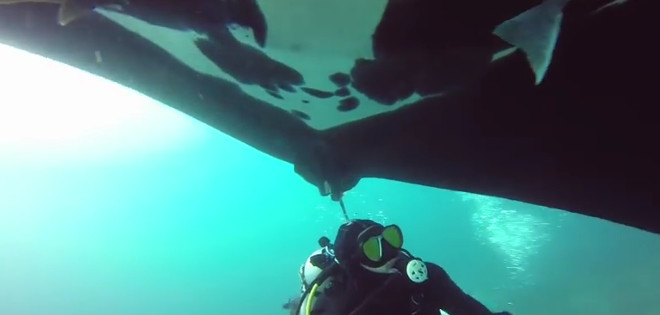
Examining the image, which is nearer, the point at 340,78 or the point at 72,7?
the point at 72,7

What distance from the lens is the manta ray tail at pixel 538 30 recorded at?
7.22 ft

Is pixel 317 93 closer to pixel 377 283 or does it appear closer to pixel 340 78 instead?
pixel 340 78

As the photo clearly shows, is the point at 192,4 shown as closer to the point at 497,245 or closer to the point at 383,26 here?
the point at 383,26

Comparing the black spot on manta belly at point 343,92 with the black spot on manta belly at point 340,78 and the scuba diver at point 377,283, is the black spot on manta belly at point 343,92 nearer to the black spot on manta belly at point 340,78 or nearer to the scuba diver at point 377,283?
the black spot on manta belly at point 340,78

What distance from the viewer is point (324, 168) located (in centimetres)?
390

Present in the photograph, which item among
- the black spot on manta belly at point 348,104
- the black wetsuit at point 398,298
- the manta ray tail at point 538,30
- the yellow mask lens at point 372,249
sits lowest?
the black wetsuit at point 398,298

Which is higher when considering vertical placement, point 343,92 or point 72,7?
point 72,7

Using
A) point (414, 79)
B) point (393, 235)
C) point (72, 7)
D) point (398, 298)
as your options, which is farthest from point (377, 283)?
point (72, 7)

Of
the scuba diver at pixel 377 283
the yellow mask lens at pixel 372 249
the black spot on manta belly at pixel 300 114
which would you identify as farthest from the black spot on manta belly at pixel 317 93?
the yellow mask lens at pixel 372 249

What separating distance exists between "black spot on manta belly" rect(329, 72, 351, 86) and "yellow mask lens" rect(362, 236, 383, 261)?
95cm

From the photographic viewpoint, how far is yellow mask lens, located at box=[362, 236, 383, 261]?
8.29ft

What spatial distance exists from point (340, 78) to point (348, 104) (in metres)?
0.34

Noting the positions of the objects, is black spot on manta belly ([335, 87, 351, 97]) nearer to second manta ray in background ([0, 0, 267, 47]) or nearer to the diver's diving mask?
second manta ray in background ([0, 0, 267, 47])

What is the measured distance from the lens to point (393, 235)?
105 inches
